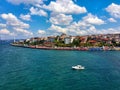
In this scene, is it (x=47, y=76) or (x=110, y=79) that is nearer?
(x=110, y=79)

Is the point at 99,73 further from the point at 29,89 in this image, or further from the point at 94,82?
the point at 29,89

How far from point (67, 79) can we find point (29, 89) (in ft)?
19.0

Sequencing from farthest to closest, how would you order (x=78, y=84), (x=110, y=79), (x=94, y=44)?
(x=94, y=44), (x=110, y=79), (x=78, y=84)

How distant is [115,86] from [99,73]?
259 inches

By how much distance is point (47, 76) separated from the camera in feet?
90.1

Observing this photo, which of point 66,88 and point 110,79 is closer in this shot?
point 66,88

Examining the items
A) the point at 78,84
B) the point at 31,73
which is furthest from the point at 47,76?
the point at 78,84

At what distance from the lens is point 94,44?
88000mm

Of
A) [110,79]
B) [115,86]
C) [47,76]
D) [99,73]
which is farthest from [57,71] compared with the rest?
[115,86]

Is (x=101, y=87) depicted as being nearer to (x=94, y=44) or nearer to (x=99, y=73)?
(x=99, y=73)

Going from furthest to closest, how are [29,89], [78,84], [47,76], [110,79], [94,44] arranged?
[94,44], [47,76], [110,79], [78,84], [29,89]

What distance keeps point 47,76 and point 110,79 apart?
7.99m

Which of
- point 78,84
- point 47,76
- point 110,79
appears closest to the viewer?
point 78,84

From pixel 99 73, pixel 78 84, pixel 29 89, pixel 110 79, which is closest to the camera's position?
pixel 29 89
